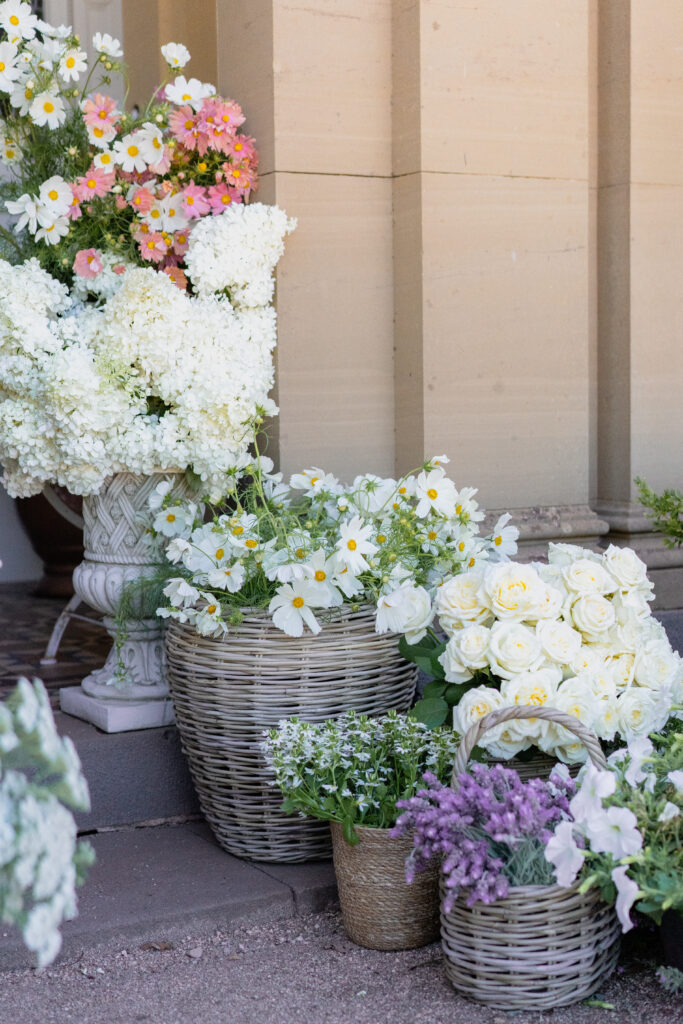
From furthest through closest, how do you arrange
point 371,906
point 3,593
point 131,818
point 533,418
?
point 3,593, point 533,418, point 131,818, point 371,906

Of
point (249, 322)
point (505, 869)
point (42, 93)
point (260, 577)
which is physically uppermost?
point (42, 93)

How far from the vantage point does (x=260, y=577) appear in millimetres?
2984

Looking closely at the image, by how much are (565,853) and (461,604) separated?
70 centimetres

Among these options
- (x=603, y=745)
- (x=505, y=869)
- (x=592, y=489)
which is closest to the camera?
(x=505, y=869)

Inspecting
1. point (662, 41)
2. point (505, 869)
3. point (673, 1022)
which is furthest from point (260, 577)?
point (662, 41)

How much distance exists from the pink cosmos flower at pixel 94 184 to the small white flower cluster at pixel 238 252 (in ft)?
0.90

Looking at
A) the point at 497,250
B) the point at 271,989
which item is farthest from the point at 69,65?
the point at 271,989

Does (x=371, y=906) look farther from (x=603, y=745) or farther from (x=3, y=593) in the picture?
(x=3, y=593)

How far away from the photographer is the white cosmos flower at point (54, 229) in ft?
11.2

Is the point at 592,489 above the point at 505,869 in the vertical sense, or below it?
above

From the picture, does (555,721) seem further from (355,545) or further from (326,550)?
(326,550)

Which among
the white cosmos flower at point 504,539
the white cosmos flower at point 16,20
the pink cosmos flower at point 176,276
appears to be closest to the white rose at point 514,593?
the white cosmos flower at point 504,539

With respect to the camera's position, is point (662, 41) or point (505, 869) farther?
point (662, 41)

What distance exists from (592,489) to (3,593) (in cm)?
306
